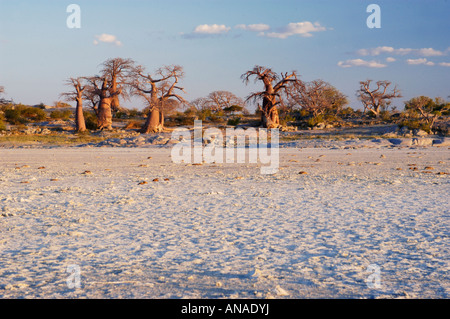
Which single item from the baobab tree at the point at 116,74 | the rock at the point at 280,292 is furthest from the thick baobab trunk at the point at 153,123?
the rock at the point at 280,292

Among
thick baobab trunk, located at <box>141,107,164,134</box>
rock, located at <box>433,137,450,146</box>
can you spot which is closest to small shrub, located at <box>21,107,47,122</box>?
thick baobab trunk, located at <box>141,107,164,134</box>

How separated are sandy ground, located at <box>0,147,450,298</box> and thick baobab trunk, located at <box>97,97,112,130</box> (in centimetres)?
2504

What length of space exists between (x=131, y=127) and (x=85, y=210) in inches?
1119

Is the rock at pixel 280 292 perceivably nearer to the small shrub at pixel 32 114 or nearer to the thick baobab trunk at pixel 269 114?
the thick baobab trunk at pixel 269 114

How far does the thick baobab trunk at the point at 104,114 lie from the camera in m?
32.3

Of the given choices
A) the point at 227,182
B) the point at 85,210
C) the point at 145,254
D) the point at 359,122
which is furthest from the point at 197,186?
the point at 359,122

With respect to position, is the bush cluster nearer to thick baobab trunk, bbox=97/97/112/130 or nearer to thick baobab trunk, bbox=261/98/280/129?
thick baobab trunk, bbox=97/97/112/130

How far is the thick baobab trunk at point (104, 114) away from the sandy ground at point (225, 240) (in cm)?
2504

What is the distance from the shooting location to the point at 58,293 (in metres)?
2.86

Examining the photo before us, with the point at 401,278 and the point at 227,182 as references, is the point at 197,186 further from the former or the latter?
the point at 401,278

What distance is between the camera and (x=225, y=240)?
13.9 feet

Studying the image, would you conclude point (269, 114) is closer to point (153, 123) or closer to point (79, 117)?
point (153, 123)

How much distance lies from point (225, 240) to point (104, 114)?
2993cm
